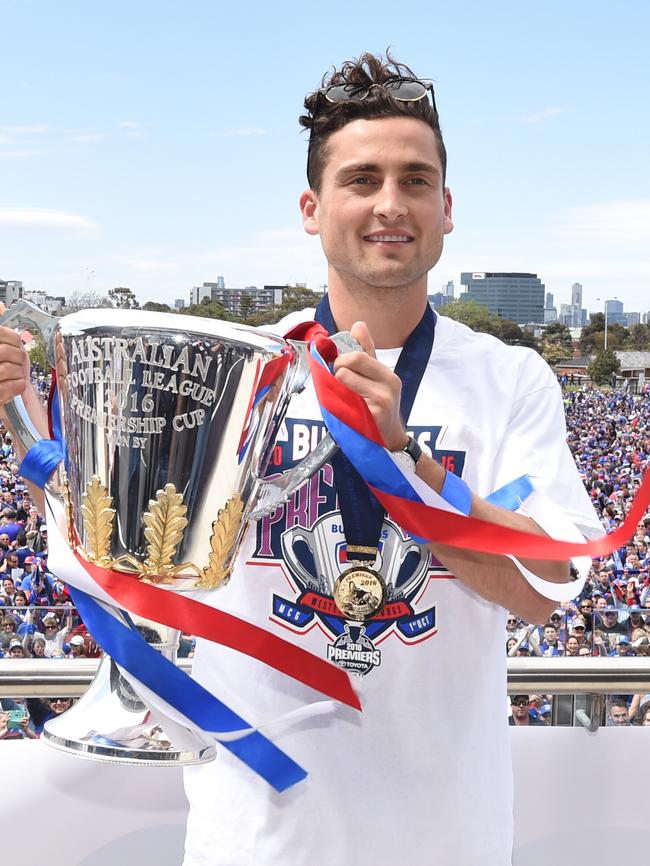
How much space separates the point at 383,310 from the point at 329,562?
0.32 metres

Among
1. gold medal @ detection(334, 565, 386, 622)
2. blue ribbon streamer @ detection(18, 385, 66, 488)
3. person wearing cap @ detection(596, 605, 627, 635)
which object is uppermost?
blue ribbon streamer @ detection(18, 385, 66, 488)

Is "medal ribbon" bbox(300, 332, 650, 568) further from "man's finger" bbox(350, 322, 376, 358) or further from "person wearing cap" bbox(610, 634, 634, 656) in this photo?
"person wearing cap" bbox(610, 634, 634, 656)

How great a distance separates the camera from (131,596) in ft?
3.18

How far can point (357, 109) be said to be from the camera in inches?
45.2

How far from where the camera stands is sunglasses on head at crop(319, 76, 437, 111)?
3.76ft

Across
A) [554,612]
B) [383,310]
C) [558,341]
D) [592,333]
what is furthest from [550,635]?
[558,341]

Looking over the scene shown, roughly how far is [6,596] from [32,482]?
728 cm

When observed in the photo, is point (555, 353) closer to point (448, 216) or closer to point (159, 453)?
point (448, 216)

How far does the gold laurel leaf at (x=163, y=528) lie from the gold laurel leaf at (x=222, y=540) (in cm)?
4

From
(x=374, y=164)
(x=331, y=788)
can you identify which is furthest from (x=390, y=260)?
(x=331, y=788)

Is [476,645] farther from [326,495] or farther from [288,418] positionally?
[288,418]

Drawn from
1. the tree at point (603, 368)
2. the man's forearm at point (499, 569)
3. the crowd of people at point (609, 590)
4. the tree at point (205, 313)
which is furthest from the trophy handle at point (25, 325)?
the tree at point (603, 368)

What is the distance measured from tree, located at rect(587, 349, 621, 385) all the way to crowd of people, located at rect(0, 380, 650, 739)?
22616 millimetres

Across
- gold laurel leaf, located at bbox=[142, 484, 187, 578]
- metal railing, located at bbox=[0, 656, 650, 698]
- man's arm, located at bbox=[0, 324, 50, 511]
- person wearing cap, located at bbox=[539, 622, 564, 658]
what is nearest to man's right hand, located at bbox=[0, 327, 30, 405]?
man's arm, located at bbox=[0, 324, 50, 511]
